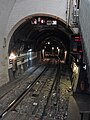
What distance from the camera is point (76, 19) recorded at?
13.7 m

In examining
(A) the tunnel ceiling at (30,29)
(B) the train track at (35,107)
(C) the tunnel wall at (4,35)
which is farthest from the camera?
(A) the tunnel ceiling at (30,29)

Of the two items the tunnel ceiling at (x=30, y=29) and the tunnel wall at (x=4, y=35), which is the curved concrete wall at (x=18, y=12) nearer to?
the tunnel wall at (x=4, y=35)

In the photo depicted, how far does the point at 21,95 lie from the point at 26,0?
6.22 metres

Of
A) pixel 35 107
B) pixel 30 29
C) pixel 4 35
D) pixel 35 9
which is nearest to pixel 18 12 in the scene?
pixel 35 9

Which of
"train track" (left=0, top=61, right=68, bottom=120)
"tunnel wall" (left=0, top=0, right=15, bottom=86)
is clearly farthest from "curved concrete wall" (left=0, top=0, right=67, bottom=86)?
"train track" (left=0, top=61, right=68, bottom=120)

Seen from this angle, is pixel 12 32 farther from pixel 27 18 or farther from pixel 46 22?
pixel 46 22

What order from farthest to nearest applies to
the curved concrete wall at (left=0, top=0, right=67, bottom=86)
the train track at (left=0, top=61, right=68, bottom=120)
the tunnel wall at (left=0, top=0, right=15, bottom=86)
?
the curved concrete wall at (left=0, top=0, right=67, bottom=86) < the tunnel wall at (left=0, top=0, right=15, bottom=86) < the train track at (left=0, top=61, right=68, bottom=120)

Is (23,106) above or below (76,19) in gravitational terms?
below

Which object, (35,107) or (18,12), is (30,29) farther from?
(35,107)

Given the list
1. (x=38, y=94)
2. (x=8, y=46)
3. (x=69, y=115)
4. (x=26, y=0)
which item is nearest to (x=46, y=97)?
(x=38, y=94)

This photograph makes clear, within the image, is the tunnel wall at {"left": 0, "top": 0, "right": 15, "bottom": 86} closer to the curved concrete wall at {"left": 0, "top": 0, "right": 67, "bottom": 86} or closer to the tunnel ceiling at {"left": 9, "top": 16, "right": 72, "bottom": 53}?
the curved concrete wall at {"left": 0, "top": 0, "right": 67, "bottom": 86}

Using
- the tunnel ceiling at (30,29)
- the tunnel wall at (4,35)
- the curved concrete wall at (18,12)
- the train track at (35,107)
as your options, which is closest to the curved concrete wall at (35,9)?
the curved concrete wall at (18,12)

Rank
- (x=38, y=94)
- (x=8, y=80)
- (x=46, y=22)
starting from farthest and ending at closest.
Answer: (x=46, y=22), (x=8, y=80), (x=38, y=94)

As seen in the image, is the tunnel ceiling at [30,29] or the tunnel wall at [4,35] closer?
the tunnel wall at [4,35]
